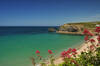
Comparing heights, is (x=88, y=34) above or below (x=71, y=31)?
above

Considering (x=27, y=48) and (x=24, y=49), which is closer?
(x=24, y=49)

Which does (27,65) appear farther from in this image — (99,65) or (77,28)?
(77,28)

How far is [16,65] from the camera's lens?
603 cm

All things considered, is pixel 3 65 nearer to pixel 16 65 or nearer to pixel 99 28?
pixel 16 65

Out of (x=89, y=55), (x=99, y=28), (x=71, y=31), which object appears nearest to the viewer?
(x=99, y=28)

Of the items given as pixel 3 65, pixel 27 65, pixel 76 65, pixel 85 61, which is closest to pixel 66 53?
pixel 76 65

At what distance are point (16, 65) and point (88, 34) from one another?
18.0ft

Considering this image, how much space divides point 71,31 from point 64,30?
366cm

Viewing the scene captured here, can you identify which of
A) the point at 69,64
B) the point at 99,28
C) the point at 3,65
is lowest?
the point at 3,65

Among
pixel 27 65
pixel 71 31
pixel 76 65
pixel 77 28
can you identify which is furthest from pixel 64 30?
pixel 76 65

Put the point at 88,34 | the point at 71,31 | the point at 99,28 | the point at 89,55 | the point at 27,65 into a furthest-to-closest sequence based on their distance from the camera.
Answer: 1. the point at 71,31
2. the point at 27,65
3. the point at 89,55
4. the point at 88,34
5. the point at 99,28

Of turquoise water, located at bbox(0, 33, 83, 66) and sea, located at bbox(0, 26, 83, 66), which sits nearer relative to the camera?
turquoise water, located at bbox(0, 33, 83, 66)

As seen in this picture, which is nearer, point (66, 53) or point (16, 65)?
point (66, 53)

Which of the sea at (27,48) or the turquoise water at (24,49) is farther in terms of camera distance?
the sea at (27,48)
